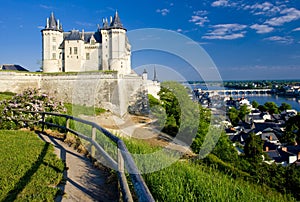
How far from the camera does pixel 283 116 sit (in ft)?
179

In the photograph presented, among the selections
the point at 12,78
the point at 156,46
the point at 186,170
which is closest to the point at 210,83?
the point at 156,46

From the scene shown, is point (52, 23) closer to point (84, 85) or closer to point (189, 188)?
point (84, 85)

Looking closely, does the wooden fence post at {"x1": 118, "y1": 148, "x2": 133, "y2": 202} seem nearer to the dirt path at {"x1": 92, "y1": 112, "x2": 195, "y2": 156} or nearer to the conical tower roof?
the dirt path at {"x1": 92, "y1": 112, "x2": 195, "y2": 156}

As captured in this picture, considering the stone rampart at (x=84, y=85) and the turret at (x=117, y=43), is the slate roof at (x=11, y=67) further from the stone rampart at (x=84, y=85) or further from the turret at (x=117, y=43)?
the turret at (x=117, y=43)

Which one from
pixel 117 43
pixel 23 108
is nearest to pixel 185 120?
pixel 23 108

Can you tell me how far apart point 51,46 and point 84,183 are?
33.7 m

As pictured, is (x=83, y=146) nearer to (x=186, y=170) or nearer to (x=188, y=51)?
(x=186, y=170)

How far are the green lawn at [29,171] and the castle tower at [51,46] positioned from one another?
98.0ft

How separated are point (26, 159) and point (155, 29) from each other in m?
3.99

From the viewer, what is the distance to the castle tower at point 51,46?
33.7 m

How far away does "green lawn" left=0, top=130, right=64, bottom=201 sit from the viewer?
334 centimetres

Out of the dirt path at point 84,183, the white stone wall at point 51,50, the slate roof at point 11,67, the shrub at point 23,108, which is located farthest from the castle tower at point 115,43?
the dirt path at point 84,183

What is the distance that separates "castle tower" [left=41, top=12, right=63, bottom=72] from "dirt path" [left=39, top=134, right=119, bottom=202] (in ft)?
103

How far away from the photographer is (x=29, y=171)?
4172 mm
